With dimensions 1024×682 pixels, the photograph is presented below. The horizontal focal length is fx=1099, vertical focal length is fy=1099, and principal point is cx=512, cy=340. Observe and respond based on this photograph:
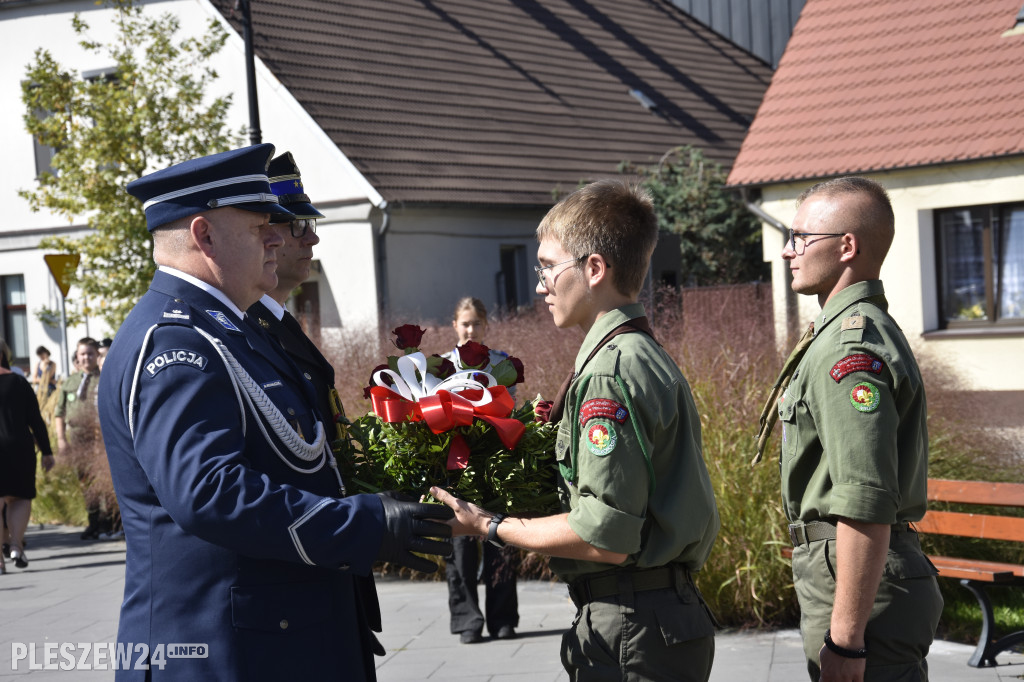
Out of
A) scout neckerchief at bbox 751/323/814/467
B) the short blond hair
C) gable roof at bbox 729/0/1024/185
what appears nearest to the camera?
the short blond hair

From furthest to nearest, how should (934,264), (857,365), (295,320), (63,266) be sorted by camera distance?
(934,264), (63,266), (295,320), (857,365)

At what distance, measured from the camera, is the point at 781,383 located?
342 cm

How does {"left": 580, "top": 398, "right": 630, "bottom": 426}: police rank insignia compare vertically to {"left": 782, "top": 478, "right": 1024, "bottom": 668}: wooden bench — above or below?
above

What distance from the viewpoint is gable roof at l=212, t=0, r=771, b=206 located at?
19.0 metres

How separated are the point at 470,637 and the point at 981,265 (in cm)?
946

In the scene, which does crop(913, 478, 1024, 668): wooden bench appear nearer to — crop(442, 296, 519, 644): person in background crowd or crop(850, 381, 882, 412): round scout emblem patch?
crop(442, 296, 519, 644): person in background crowd

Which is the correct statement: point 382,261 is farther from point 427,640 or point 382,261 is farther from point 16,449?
point 427,640

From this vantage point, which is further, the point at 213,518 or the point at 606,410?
the point at 606,410

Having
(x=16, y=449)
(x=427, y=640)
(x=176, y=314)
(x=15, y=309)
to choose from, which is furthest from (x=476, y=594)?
(x=15, y=309)

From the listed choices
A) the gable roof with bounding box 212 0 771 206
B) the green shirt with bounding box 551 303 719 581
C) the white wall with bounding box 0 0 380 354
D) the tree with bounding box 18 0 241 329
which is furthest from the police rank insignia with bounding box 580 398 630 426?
the gable roof with bounding box 212 0 771 206

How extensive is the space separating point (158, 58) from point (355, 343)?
585 centimetres

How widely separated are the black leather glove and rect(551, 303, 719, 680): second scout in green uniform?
0.33 metres

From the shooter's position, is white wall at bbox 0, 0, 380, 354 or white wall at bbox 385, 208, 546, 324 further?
white wall at bbox 385, 208, 546, 324

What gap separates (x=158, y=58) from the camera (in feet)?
50.3
